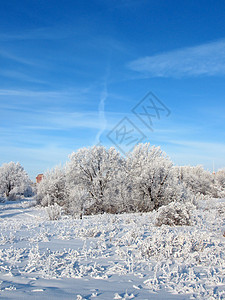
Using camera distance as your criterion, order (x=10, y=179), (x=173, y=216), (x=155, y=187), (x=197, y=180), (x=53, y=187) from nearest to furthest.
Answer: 1. (x=173, y=216)
2. (x=155, y=187)
3. (x=53, y=187)
4. (x=197, y=180)
5. (x=10, y=179)

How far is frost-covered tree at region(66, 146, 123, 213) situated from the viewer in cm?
2339

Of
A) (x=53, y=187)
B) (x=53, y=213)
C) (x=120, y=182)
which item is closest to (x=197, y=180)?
(x=120, y=182)

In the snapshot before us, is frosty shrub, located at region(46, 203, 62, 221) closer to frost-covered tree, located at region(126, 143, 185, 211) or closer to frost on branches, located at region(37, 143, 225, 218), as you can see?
frost on branches, located at region(37, 143, 225, 218)

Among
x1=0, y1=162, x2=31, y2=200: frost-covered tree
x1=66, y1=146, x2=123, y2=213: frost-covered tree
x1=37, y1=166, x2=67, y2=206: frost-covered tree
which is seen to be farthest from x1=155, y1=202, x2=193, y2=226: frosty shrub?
A: x1=0, y1=162, x2=31, y2=200: frost-covered tree

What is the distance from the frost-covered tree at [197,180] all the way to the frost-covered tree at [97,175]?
44.6ft

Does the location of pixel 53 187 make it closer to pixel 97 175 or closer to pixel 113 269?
pixel 97 175

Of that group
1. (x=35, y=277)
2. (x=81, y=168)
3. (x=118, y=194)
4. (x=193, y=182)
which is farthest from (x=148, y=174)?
(x=35, y=277)

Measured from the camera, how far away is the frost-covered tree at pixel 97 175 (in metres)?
23.4

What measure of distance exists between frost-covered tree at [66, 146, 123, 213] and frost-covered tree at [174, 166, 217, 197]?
13.6m

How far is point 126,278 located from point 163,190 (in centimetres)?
1902

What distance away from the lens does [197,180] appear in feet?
126

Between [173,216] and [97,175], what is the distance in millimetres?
15578

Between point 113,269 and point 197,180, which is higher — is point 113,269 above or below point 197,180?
below

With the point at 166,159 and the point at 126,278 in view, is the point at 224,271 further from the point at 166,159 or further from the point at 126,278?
the point at 166,159
